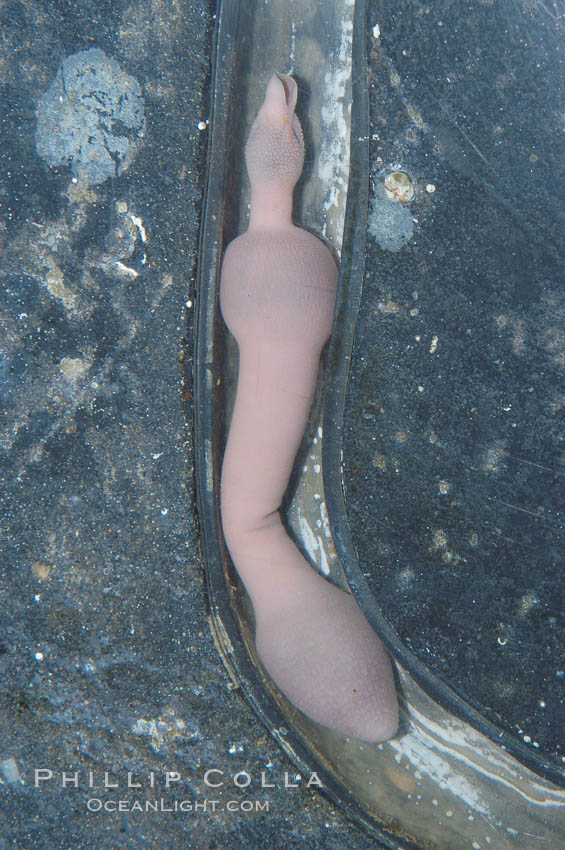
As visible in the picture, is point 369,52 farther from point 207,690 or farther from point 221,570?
point 207,690

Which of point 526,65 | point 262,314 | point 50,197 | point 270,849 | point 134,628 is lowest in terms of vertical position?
point 270,849

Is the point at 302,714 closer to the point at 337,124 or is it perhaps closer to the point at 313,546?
the point at 313,546

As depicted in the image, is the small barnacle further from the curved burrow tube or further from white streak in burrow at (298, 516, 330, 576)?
white streak in burrow at (298, 516, 330, 576)

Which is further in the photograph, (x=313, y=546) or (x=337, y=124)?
(x=313, y=546)

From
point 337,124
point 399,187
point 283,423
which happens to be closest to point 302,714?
point 283,423

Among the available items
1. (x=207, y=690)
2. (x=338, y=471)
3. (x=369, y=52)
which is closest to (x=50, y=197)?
(x=369, y=52)

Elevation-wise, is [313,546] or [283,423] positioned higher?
[283,423]

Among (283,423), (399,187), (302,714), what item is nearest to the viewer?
(399,187)
